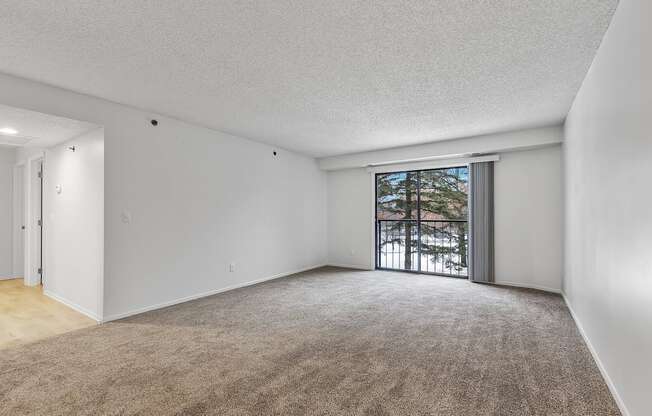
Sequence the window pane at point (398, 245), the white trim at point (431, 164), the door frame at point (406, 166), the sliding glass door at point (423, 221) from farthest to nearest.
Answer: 1. the window pane at point (398, 245)
2. the sliding glass door at point (423, 221)
3. the door frame at point (406, 166)
4. the white trim at point (431, 164)

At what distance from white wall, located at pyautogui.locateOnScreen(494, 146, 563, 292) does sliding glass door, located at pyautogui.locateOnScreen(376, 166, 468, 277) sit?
27.1 inches

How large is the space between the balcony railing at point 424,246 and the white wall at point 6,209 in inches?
272

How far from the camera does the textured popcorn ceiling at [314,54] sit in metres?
1.93

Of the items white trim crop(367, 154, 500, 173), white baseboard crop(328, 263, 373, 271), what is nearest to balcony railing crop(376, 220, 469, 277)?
white baseboard crop(328, 263, 373, 271)

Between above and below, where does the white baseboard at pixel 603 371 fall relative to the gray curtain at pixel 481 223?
→ below

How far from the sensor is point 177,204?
4.11m

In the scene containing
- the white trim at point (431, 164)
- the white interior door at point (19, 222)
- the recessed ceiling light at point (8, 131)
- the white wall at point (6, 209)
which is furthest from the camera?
the white interior door at point (19, 222)

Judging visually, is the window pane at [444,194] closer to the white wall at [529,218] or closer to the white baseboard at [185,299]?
the white wall at [529,218]

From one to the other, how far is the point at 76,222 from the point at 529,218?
6.36 meters

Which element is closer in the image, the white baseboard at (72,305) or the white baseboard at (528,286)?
the white baseboard at (72,305)

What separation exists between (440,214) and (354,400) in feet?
15.2

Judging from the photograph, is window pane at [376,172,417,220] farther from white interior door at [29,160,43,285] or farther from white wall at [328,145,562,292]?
white interior door at [29,160,43,285]

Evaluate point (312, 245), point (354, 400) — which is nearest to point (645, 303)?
point (354, 400)

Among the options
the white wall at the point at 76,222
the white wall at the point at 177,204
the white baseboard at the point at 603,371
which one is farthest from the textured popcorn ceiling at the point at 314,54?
the white baseboard at the point at 603,371
